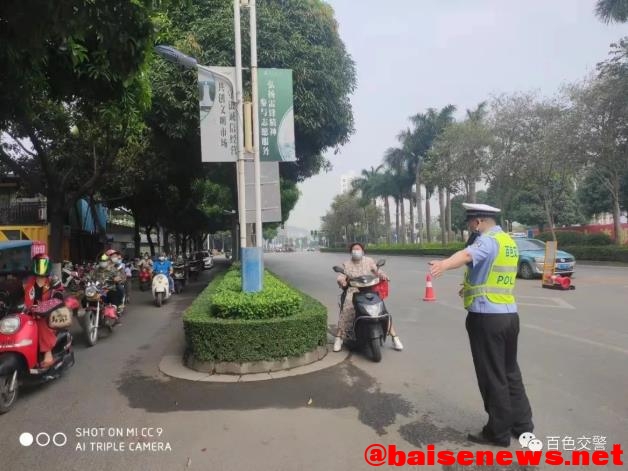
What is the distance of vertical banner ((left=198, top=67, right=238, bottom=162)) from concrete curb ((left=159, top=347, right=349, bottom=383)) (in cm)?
287

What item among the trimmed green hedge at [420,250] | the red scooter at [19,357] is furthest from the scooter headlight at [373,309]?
the trimmed green hedge at [420,250]

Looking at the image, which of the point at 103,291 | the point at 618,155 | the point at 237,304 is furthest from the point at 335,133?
the point at 618,155

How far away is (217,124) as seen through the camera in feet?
24.1

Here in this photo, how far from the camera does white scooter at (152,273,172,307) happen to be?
42.1 feet

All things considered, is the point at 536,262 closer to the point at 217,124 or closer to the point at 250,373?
the point at 217,124

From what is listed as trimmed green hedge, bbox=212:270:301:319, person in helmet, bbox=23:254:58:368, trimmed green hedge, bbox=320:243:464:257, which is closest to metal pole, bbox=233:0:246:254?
trimmed green hedge, bbox=212:270:301:319

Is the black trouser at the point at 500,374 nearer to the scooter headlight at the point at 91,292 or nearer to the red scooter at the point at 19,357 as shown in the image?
the red scooter at the point at 19,357

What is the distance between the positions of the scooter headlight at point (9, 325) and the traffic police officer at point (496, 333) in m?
4.04

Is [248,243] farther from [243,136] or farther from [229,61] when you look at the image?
[229,61]

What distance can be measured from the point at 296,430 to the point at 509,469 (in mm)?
1581

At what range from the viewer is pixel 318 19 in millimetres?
13172

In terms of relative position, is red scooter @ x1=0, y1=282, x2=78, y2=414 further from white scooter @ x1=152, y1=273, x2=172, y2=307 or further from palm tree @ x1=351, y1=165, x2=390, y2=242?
palm tree @ x1=351, y1=165, x2=390, y2=242

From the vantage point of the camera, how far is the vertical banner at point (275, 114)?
24.6ft

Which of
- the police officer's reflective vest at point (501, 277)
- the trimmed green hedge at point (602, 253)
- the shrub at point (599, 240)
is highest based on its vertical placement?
the police officer's reflective vest at point (501, 277)
